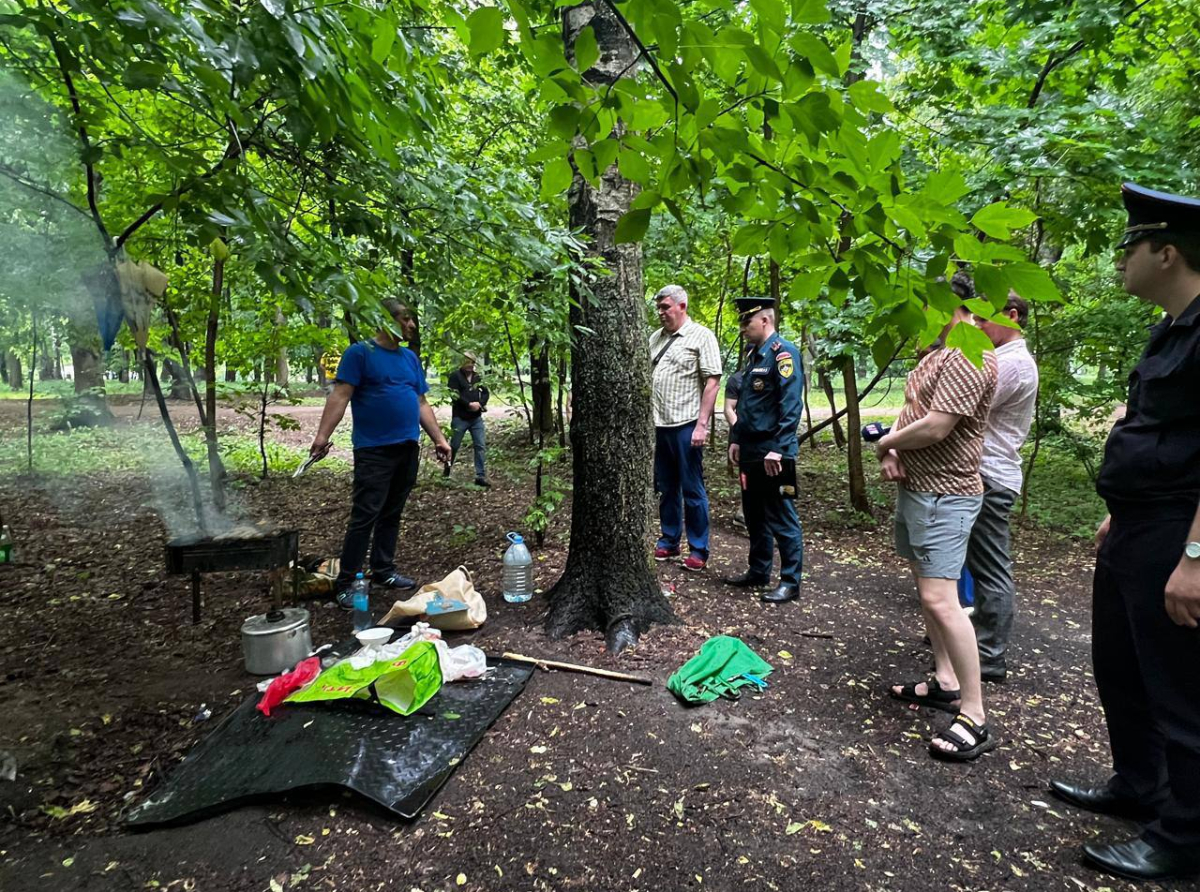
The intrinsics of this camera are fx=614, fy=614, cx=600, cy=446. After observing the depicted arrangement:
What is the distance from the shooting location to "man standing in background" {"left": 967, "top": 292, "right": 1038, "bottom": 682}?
3066 mm

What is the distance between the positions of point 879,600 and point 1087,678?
48.3 inches

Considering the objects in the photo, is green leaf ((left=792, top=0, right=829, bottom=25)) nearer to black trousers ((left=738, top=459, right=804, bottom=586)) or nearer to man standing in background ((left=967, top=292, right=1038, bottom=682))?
man standing in background ((left=967, top=292, right=1038, bottom=682))

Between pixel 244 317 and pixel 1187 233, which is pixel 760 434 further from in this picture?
pixel 244 317

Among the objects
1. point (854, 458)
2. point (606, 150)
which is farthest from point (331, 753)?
point (854, 458)

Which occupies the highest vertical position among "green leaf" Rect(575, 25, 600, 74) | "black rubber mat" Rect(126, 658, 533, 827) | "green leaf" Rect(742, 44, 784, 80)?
"green leaf" Rect(575, 25, 600, 74)

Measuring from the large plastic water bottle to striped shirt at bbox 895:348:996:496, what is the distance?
223 centimetres

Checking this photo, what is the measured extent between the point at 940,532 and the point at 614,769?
1.62m

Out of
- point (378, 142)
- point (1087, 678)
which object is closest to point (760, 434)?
point (1087, 678)

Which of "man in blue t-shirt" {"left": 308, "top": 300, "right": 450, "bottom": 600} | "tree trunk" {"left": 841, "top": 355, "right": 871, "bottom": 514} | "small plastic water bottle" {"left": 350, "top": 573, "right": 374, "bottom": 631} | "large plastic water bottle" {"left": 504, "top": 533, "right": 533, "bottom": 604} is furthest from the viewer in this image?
"tree trunk" {"left": 841, "top": 355, "right": 871, "bottom": 514}

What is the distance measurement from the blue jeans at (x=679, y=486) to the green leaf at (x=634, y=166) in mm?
3210

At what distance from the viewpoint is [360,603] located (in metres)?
3.75

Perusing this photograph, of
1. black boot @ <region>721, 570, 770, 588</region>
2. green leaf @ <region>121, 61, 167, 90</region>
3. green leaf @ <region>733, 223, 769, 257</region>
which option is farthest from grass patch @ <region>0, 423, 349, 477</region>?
green leaf @ <region>733, 223, 769, 257</region>

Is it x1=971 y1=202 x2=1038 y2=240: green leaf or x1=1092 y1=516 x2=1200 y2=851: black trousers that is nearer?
x1=971 y1=202 x2=1038 y2=240: green leaf

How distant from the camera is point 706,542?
181 inches
